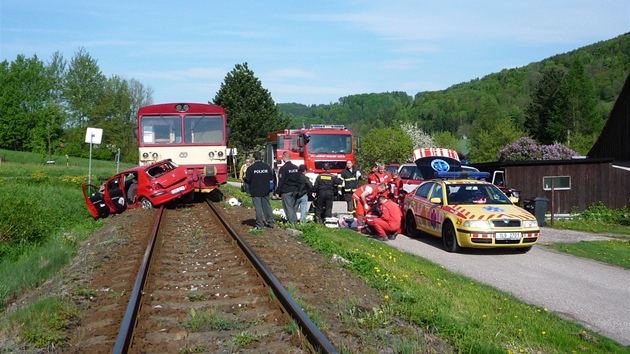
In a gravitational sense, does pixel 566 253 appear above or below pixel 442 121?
below

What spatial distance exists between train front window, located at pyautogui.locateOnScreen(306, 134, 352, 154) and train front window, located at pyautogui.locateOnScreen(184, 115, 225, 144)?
17.2ft

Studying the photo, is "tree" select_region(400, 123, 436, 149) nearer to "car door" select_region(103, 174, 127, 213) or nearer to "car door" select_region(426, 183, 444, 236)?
"car door" select_region(103, 174, 127, 213)

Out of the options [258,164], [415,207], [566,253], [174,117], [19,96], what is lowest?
[566,253]

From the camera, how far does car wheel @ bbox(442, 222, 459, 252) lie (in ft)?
43.9

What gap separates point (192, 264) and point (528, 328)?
17.3ft

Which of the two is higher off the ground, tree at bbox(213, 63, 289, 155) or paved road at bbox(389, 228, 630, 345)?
tree at bbox(213, 63, 289, 155)

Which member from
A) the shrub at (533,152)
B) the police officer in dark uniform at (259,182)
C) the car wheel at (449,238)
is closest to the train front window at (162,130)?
the police officer in dark uniform at (259,182)

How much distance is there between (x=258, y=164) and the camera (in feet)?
42.9

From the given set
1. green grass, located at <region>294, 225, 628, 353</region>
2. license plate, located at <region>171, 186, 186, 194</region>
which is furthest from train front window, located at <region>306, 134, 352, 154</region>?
green grass, located at <region>294, 225, 628, 353</region>

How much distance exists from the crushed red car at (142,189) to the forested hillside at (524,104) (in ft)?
150

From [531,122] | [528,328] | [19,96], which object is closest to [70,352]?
[528,328]

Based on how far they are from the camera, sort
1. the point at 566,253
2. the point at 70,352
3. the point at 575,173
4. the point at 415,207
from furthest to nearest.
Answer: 1. the point at 575,173
2. the point at 415,207
3. the point at 566,253
4. the point at 70,352

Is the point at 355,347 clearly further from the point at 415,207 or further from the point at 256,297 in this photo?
the point at 415,207

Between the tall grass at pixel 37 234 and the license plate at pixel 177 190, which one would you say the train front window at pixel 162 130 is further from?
the tall grass at pixel 37 234
